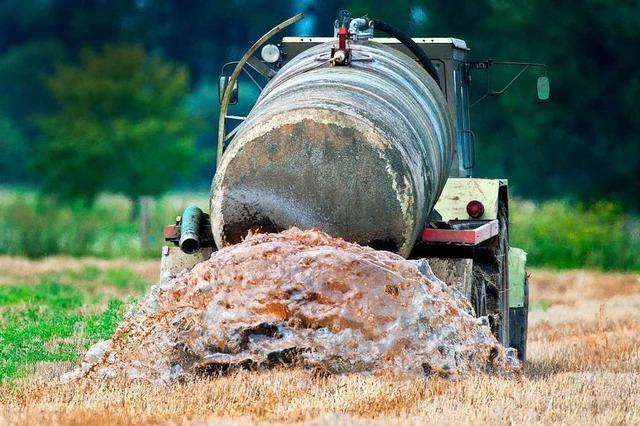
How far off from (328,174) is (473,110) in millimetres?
34854

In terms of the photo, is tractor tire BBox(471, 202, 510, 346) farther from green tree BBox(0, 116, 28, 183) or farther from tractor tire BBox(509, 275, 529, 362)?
green tree BBox(0, 116, 28, 183)

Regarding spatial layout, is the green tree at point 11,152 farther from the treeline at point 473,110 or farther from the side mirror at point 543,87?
the side mirror at point 543,87

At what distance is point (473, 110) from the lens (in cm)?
4516

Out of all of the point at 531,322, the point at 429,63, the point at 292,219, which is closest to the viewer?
the point at 292,219

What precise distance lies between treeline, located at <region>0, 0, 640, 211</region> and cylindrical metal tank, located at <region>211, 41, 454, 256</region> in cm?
3089

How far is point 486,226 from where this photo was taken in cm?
1188

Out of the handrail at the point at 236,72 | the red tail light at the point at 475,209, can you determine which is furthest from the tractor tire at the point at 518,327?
the handrail at the point at 236,72

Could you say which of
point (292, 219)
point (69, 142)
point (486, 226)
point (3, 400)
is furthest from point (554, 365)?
point (69, 142)

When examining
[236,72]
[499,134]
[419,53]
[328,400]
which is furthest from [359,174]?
[499,134]

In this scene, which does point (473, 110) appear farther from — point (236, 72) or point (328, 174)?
point (328, 174)

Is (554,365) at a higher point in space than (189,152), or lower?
lower

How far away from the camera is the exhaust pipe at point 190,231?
444 inches

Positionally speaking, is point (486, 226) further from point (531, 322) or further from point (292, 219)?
point (531, 322)

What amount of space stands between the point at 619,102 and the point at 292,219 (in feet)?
109
